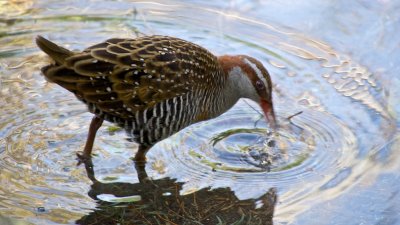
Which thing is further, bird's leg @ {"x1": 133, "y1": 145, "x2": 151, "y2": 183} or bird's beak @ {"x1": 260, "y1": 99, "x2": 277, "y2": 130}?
bird's beak @ {"x1": 260, "y1": 99, "x2": 277, "y2": 130}

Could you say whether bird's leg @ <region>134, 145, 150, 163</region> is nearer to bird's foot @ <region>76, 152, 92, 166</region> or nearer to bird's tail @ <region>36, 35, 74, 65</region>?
bird's foot @ <region>76, 152, 92, 166</region>

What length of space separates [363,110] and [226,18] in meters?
2.32

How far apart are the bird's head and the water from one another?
0.89ft

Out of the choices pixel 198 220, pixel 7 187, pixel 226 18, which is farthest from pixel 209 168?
pixel 226 18

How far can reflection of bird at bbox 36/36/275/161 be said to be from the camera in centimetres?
670

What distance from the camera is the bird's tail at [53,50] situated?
669cm

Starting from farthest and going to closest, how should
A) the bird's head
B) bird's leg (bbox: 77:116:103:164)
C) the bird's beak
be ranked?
the bird's beak
the bird's head
bird's leg (bbox: 77:116:103:164)

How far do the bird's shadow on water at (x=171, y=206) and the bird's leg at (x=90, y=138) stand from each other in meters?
0.21

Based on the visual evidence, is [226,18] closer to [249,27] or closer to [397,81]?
[249,27]

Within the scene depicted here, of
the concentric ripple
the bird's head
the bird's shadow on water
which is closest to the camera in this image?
the bird's shadow on water

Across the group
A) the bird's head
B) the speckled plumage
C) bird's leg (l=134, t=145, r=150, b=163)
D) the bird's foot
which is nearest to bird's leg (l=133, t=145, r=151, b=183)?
bird's leg (l=134, t=145, r=150, b=163)

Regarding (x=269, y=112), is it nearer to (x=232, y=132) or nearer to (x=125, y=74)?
(x=232, y=132)

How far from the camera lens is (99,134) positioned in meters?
7.67

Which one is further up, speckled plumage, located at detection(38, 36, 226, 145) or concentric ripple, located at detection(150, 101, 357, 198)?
speckled plumage, located at detection(38, 36, 226, 145)
